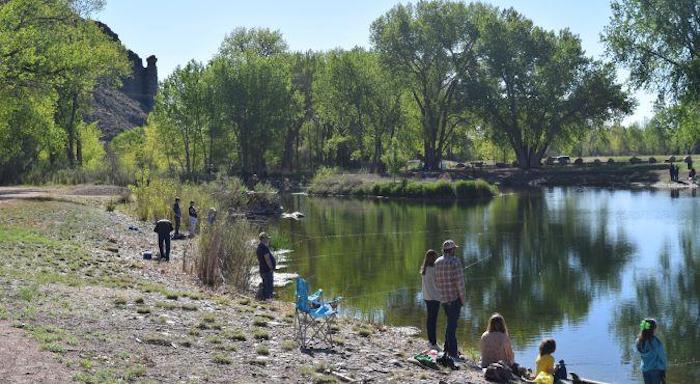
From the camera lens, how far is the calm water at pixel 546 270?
60.0ft

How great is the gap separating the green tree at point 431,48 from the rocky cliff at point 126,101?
50190 millimetres

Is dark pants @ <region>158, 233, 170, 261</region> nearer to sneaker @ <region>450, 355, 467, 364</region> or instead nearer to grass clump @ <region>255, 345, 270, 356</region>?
grass clump @ <region>255, 345, 270, 356</region>

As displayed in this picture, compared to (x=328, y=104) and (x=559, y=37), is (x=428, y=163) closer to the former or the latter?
(x=328, y=104)

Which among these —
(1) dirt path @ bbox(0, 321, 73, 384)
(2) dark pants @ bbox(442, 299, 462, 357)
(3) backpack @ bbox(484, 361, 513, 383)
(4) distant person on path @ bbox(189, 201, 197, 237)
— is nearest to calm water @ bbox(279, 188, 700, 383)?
(2) dark pants @ bbox(442, 299, 462, 357)

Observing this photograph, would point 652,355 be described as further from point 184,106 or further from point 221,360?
point 184,106

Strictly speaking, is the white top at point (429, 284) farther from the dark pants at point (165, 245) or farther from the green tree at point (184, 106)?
the green tree at point (184, 106)

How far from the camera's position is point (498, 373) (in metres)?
13.0

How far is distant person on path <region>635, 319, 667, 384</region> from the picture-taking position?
39.2ft

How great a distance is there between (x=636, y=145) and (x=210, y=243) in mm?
152018

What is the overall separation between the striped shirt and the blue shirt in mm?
3836

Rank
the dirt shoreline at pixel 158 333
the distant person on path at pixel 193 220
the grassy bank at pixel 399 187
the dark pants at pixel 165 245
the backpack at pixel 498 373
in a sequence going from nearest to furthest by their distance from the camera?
the dirt shoreline at pixel 158 333 → the backpack at pixel 498 373 → the dark pants at pixel 165 245 → the distant person on path at pixel 193 220 → the grassy bank at pixel 399 187

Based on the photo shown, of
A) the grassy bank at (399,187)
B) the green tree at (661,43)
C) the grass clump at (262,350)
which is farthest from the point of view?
the grassy bank at (399,187)

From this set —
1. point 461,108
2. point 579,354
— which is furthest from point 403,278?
point 461,108

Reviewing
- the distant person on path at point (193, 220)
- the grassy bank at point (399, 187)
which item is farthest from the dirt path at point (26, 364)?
the grassy bank at point (399, 187)
